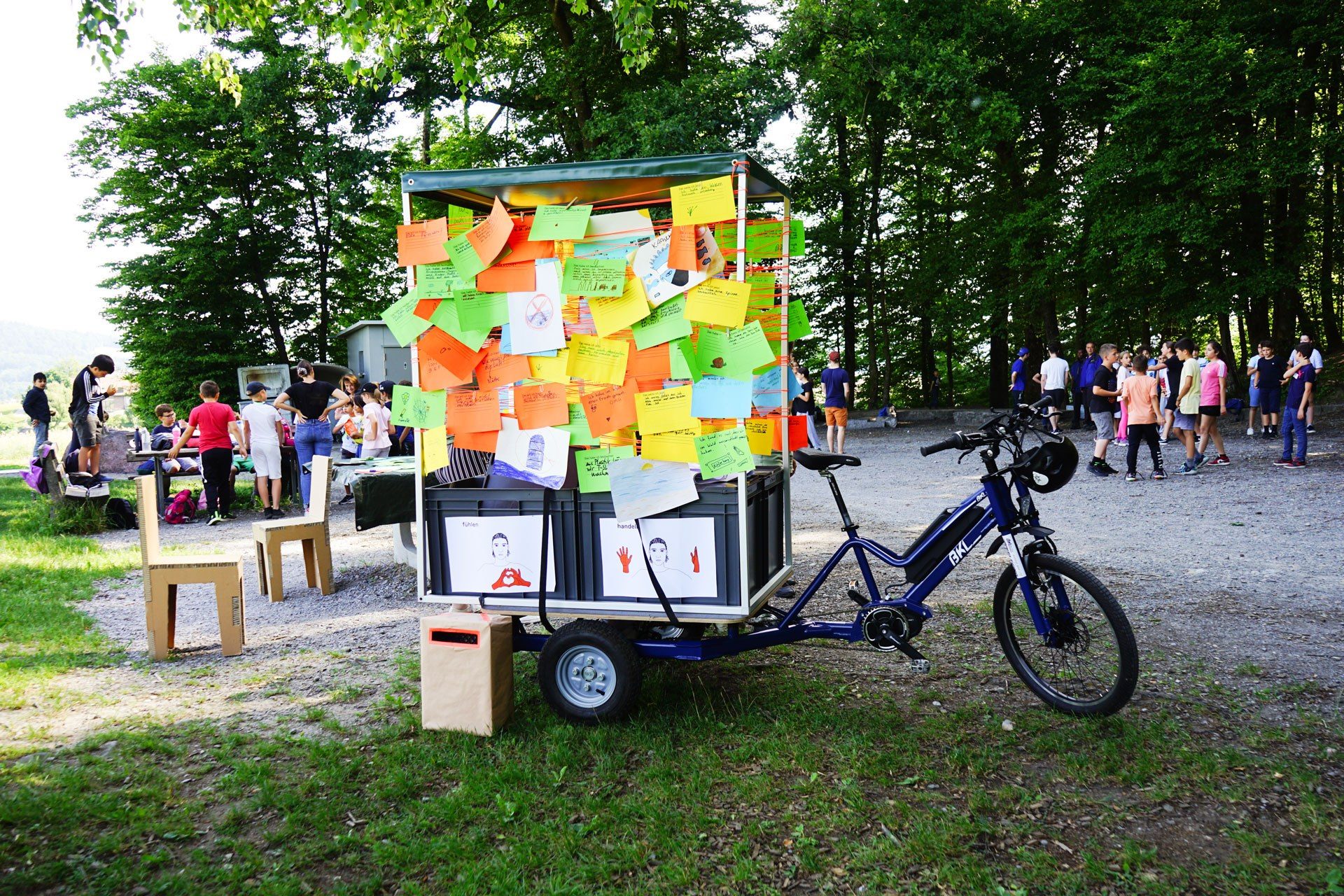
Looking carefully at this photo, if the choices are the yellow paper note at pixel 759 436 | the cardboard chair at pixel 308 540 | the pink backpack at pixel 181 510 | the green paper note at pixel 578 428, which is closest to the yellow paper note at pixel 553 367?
the green paper note at pixel 578 428

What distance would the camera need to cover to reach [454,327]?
408 cm

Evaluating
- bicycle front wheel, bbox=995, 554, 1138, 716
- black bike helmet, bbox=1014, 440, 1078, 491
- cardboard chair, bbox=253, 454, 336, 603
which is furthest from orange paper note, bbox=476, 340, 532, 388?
cardboard chair, bbox=253, 454, 336, 603

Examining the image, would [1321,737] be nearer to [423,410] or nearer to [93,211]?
[423,410]

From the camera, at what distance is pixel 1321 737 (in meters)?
3.59

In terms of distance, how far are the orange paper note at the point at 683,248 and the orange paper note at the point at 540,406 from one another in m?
0.75

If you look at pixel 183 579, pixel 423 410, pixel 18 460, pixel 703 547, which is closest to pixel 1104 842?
pixel 703 547

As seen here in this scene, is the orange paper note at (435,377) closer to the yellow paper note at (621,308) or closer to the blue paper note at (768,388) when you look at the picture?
the yellow paper note at (621,308)

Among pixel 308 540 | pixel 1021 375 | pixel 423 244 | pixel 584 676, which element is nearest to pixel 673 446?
pixel 584 676

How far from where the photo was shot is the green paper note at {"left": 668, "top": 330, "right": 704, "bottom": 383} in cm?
388

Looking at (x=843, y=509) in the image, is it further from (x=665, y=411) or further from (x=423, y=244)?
(x=423, y=244)

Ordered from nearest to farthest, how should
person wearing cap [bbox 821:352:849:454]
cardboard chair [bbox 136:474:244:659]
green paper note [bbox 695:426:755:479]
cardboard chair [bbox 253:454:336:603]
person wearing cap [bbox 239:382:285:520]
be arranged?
green paper note [bbox 695:426:755:479]
cardboard chair [bbox 136:474:244:659]
cardboard chair [bbox 253:454:336:603]
person wearing cap [bbox 239:382:285:520]
person wearing cap [bbox 821:352:849:454]

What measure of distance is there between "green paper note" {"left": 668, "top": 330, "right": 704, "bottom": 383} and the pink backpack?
967 cm

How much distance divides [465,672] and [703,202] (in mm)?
2247

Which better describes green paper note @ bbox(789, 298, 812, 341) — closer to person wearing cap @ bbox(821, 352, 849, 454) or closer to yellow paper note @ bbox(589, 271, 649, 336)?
yellow paper note @ bbox(589, 271, 649, 336)
